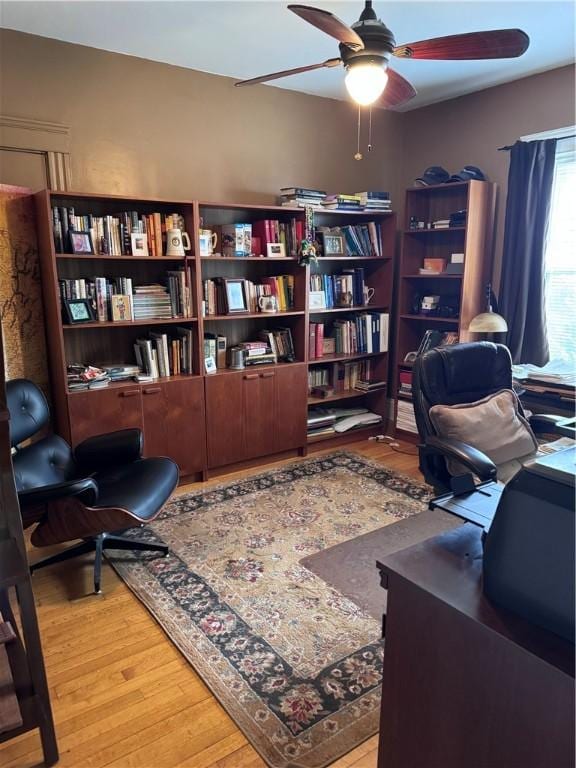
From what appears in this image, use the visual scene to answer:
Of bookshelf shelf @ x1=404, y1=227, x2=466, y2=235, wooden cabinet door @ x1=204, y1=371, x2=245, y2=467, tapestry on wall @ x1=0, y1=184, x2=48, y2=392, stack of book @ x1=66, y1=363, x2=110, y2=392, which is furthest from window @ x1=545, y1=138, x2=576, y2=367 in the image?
tapestry on wall @ x1=0, y1=184, x2=48, y2=392

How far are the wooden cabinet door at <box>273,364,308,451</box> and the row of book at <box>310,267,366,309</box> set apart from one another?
63 cm

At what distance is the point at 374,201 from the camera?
396cm

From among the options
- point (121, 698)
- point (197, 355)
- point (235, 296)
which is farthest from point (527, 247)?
point (121, 698)

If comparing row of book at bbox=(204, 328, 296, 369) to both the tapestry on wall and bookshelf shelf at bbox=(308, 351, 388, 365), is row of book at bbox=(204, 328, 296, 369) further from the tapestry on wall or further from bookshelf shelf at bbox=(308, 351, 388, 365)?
the tapestry on wall

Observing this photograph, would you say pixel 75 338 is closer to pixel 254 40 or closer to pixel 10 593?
pixel 10 593

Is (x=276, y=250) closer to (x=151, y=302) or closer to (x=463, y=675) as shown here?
(x=151, y=302)

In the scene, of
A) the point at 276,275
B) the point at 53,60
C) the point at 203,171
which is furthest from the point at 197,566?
the point at 53,60

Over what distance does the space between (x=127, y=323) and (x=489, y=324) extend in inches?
89.7

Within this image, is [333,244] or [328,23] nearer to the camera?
[328,23]

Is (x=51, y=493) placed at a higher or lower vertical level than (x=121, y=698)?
higher

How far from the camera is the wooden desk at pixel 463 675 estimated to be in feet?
A: 2.94

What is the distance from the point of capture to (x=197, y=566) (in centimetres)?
248

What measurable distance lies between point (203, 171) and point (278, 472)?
6.88 ft

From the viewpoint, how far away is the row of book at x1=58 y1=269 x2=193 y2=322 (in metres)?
2.95
